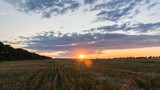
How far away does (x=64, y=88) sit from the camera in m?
7.20

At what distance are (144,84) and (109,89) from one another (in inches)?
109

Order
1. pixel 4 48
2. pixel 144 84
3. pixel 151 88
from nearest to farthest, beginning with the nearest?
pixel 151 88 → pixel 144 84 → pixel 4 48

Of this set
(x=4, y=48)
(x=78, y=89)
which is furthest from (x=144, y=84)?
(x=4, y=48)

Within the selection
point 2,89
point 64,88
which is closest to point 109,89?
point 64,88

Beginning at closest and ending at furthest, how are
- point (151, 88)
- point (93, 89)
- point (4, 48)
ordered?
point (93, 89), point (151, 88), point (4, 48)

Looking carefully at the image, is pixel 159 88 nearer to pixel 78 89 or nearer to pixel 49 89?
pixel 78 89

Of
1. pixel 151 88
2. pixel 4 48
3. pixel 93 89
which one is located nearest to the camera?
pixel 93 89

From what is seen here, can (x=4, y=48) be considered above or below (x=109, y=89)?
above

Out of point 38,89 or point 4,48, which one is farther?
point 4,48

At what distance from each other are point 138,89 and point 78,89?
351cm

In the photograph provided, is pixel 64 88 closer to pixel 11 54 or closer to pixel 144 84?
pixel 144 84

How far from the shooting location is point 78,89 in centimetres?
703

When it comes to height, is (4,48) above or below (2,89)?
above

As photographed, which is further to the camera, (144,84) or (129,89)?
(144,84)
